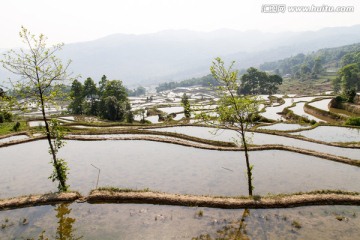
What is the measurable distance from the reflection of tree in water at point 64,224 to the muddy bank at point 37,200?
0.50 meters

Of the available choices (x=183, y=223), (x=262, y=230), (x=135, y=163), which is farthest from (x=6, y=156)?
(x=262, y=230)

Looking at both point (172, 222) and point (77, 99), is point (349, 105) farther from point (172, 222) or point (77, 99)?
point (77, 99)

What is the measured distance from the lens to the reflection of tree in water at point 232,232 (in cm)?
1367

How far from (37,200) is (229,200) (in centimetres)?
1247

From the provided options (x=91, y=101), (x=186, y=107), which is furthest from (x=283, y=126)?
(x=91, y=101)

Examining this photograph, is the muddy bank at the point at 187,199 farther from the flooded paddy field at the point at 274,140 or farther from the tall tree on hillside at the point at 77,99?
the tall tree on hillside at the point at 77,99

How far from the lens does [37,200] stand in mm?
17781

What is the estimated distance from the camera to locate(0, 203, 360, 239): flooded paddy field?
1405 centimetres

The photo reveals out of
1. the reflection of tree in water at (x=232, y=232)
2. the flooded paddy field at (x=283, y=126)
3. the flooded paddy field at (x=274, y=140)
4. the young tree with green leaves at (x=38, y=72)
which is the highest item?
the young tree with green leaves at (x=38, y=72)

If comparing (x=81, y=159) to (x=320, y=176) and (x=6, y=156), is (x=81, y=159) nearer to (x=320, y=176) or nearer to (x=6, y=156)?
(x=6, y=156)

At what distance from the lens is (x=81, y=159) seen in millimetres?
26578

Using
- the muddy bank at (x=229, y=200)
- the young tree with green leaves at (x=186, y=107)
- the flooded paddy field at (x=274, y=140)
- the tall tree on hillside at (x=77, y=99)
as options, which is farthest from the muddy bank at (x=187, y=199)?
the tall tree on hillside at (x=77, y=99)

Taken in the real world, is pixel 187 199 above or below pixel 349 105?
above

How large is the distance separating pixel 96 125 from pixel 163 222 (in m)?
34.3
